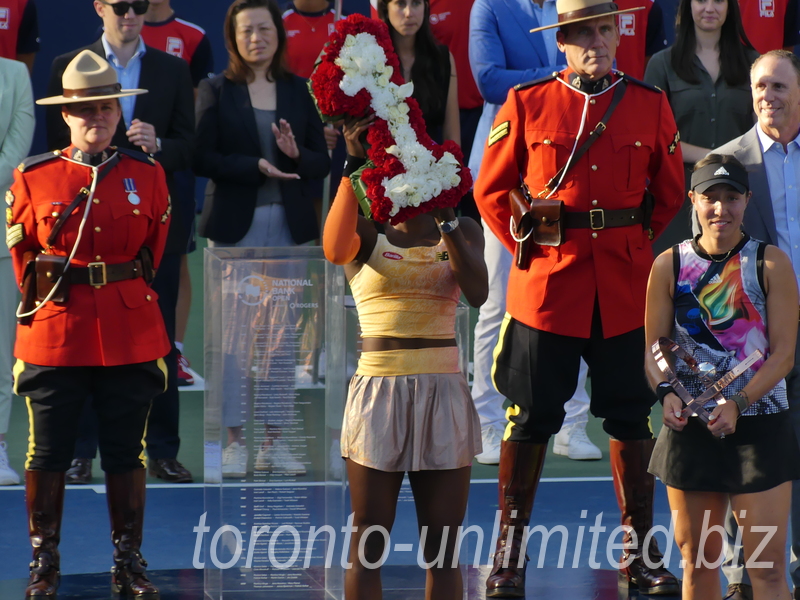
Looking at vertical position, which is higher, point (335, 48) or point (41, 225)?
point (335, 48)

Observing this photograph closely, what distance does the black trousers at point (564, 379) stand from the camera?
459 centimetres

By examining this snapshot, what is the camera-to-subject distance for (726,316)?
3.74 m

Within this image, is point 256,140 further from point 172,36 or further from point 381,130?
point 381,130

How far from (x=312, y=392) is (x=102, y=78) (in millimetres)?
1421

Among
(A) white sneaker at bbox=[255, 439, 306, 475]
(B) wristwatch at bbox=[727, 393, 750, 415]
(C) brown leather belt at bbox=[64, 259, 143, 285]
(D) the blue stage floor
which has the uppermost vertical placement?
(C) brown leather belt at bbox=[64, 259, 143, 285]

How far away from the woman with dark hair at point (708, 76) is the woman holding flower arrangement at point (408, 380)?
96.6 inches

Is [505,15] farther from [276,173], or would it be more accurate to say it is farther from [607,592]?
[607,592]

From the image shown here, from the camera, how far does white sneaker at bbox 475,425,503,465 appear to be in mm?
6461

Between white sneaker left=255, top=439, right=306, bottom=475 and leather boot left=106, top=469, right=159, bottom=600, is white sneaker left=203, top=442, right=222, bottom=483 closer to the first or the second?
white sneaker left=255, top=439, right=306, bottom=475

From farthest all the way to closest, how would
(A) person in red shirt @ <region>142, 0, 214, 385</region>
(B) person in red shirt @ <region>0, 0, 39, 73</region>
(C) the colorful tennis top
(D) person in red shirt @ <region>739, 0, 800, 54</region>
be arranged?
1. (A) person in red shirt @ <region>142, 0, 214, 385</region>
2. (B) person in red shirt @ <region>0, 0, 39, 73</region>
3. (D) person in red shirt @ <region>739, 0, 800, 54</region>
4. (C) the colorful tennis top

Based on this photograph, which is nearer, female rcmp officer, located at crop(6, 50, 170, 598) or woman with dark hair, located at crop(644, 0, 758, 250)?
female rcmp officer, located at crop(6, 50, 170, 598)

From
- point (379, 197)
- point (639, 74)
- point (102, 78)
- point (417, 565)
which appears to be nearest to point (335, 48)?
point (379, 197)

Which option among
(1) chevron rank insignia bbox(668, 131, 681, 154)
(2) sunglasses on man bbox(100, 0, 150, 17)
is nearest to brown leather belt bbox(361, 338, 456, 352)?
(1) chevron rank insignia bbox(668, 131, 681, 154)

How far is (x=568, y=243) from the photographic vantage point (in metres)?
4.60
